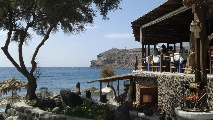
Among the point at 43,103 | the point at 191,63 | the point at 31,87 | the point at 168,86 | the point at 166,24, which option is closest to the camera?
the point at 191,63

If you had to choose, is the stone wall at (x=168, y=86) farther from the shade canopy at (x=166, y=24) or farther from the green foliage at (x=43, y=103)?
the green foliage at (x=43, y=103)

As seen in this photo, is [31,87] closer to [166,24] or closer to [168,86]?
[168,86]

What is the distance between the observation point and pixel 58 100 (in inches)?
850

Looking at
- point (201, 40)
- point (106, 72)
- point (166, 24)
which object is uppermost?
point (166, 24)

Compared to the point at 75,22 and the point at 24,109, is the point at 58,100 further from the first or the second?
the point at 75,22

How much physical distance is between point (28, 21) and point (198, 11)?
15635 millimetres

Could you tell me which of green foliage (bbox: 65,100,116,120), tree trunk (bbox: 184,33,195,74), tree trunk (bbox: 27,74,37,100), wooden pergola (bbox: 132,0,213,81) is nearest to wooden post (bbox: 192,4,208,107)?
wooden pergola (bbox: 132,0,213,81)

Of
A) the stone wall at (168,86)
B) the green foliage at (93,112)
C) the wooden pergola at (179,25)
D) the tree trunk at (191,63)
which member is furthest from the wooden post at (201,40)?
the green foliage at (93,112)

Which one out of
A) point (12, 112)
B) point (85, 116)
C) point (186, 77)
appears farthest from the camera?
point (12, 112)

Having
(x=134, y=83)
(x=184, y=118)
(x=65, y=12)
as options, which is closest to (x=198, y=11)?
(x=184, y=118)

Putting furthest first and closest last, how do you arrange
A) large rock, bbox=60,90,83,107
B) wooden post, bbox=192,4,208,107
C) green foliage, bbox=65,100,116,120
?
1. large rock, bbox=60,90,83,107
2. green foliage, bbox=65,100,116,120
3. wooden post, bbox=192,4,208,107

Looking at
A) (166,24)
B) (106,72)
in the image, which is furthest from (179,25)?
(106,72)

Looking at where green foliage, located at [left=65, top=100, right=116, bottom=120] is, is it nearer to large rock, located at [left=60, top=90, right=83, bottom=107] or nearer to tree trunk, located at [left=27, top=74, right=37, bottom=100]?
large rock, located at [left=60, top=90, right=83, bottom=107]

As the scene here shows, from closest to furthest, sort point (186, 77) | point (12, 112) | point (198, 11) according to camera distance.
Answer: point (198, 11) < point (186, 77) < point (12, 112)
